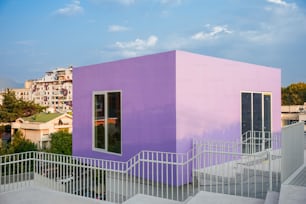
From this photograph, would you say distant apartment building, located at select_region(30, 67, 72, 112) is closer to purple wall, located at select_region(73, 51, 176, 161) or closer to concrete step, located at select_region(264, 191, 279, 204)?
purple wall, located at select_region(73, 51, 176, 161)

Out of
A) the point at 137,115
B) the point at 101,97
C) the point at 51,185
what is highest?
the point at 101,97

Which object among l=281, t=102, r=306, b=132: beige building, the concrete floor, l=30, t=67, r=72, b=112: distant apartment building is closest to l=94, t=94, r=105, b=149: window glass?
the concrete floor

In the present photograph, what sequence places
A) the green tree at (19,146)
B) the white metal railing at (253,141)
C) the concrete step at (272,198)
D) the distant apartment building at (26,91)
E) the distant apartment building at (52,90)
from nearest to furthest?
1. the concrete step at (272,198)
2. the white metal railing at (253,141)
3. the green tree at (19,146)
4. the distant apartment building at (52,90)
5. the distant apartment building at (26,91)

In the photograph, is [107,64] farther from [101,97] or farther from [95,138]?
[95,138]

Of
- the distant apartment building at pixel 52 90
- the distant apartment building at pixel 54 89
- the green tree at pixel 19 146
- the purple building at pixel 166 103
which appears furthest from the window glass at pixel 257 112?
the distant apartment building at pixel 54 89

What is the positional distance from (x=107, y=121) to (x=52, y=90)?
351 ft

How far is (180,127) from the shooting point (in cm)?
778

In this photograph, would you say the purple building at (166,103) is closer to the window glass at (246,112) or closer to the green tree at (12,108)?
the window glass at (246,112)

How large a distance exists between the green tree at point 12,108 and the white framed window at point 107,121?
34.1m

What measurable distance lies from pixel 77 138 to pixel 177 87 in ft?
16.9

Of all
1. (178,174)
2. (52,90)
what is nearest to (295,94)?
(178,174)

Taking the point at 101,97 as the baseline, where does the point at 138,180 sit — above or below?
below

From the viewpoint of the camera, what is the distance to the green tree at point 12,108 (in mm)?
39625

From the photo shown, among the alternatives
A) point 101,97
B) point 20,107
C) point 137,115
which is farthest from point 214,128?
point 20,107
